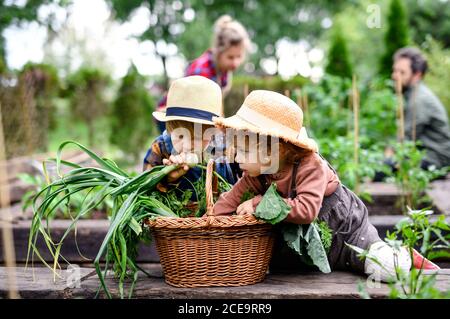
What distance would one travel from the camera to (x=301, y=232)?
2.32 meters

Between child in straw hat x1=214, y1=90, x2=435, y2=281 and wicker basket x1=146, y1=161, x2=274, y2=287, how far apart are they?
0.12 meters

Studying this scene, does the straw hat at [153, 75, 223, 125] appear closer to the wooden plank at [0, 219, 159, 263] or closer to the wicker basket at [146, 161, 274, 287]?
the wicker basket at [146, 161, 274, 287]

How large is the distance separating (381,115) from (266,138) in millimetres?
3345

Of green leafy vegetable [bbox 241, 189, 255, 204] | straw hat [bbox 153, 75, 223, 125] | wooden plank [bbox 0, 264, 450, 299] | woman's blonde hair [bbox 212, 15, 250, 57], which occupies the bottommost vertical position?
wooden plank [bbox 0, 264, 450, 299]

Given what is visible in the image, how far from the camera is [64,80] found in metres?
10.2

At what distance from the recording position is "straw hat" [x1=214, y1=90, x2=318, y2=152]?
2.25 metres

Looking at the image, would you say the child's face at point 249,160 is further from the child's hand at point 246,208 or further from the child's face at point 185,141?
the child's face at point 185,141

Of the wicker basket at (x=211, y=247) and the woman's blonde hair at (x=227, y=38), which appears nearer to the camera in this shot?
the wicker basket at (x=211, y=247)

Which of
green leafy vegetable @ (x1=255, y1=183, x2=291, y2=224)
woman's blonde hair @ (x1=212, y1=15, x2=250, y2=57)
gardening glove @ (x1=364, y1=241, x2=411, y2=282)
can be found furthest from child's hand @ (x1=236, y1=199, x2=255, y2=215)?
woman's blonde hair @ (x1=212, y1=15, x2=250, y2=57)

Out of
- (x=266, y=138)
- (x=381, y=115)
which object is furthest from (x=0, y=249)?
(x=381, y=115)

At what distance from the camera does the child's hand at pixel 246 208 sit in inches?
91.7

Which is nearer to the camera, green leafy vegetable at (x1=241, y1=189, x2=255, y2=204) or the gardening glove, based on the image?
the gardening glove

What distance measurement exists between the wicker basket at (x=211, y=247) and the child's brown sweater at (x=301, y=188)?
15 centimetres

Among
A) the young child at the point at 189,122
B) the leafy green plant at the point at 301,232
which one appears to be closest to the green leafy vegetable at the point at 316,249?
the leafy green plant at the point at 301,232
